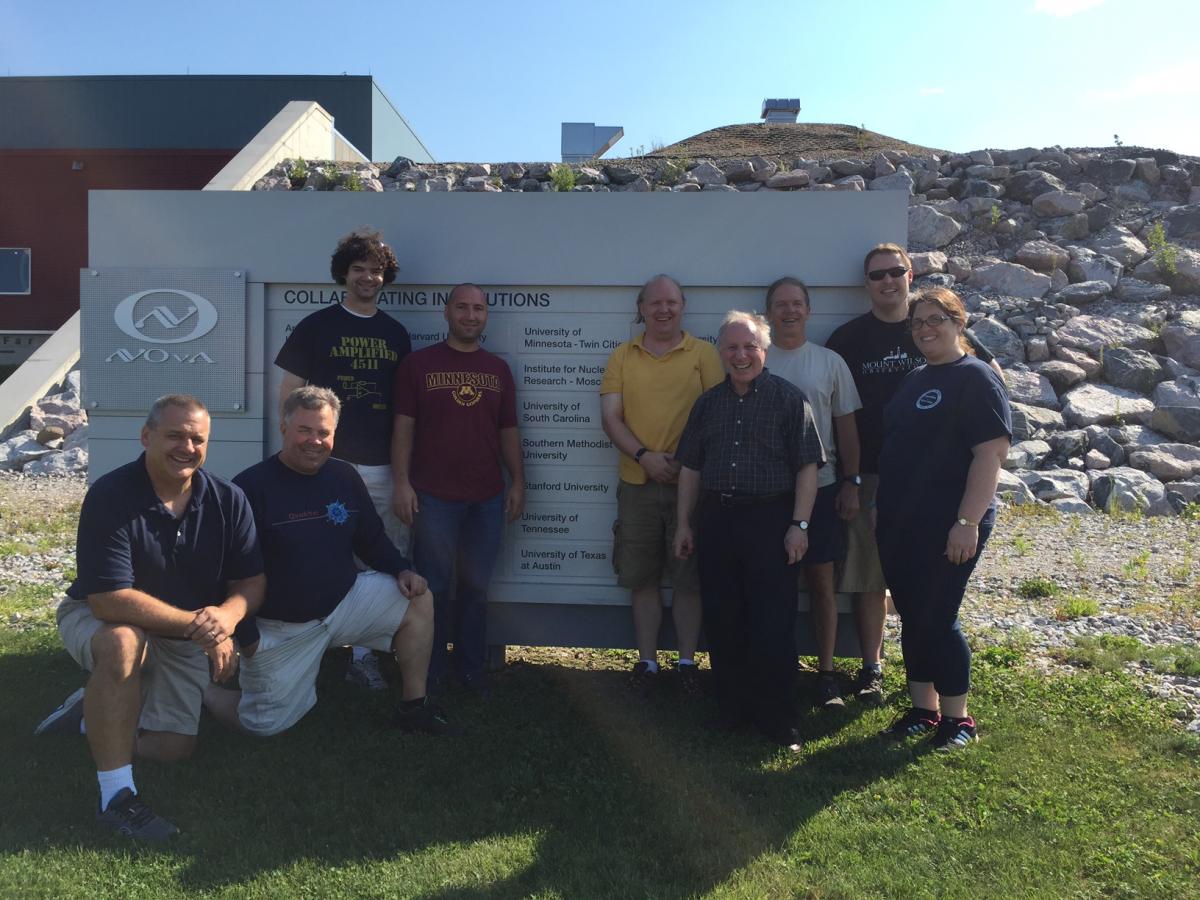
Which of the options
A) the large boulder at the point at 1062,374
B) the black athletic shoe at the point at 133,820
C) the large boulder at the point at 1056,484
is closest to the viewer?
the black athletic shoe at the point at 133,820

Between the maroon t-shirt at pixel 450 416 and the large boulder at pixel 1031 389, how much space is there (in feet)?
28.0

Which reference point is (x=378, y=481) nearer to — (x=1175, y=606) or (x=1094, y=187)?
(x=1175, y=606)

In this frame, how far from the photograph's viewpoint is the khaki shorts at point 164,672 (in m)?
3.89

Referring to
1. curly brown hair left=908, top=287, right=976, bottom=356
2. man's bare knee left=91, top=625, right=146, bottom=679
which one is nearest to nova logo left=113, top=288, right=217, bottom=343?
man's bare knee left=91, top=625, right=146, bottom=679

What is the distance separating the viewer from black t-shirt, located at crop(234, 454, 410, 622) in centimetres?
426

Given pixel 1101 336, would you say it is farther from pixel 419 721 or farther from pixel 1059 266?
pixel 419 721

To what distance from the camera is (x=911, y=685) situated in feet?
15.1

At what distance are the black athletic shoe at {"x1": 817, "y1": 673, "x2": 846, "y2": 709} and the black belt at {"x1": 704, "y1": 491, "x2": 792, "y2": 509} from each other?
3.96ft

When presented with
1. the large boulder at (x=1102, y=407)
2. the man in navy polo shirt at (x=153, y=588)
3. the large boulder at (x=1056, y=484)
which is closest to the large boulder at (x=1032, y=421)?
the large boulder at (x=1102, y=407)

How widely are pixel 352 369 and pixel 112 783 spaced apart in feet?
7.29

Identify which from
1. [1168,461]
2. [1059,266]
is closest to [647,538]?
[1168,461]

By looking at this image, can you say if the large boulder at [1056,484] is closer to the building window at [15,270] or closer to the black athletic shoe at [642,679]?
the black athletic shoe at [642,679]

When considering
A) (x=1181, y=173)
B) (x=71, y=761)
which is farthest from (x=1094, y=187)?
(x=71, y=761)

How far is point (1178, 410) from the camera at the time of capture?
446 inches
